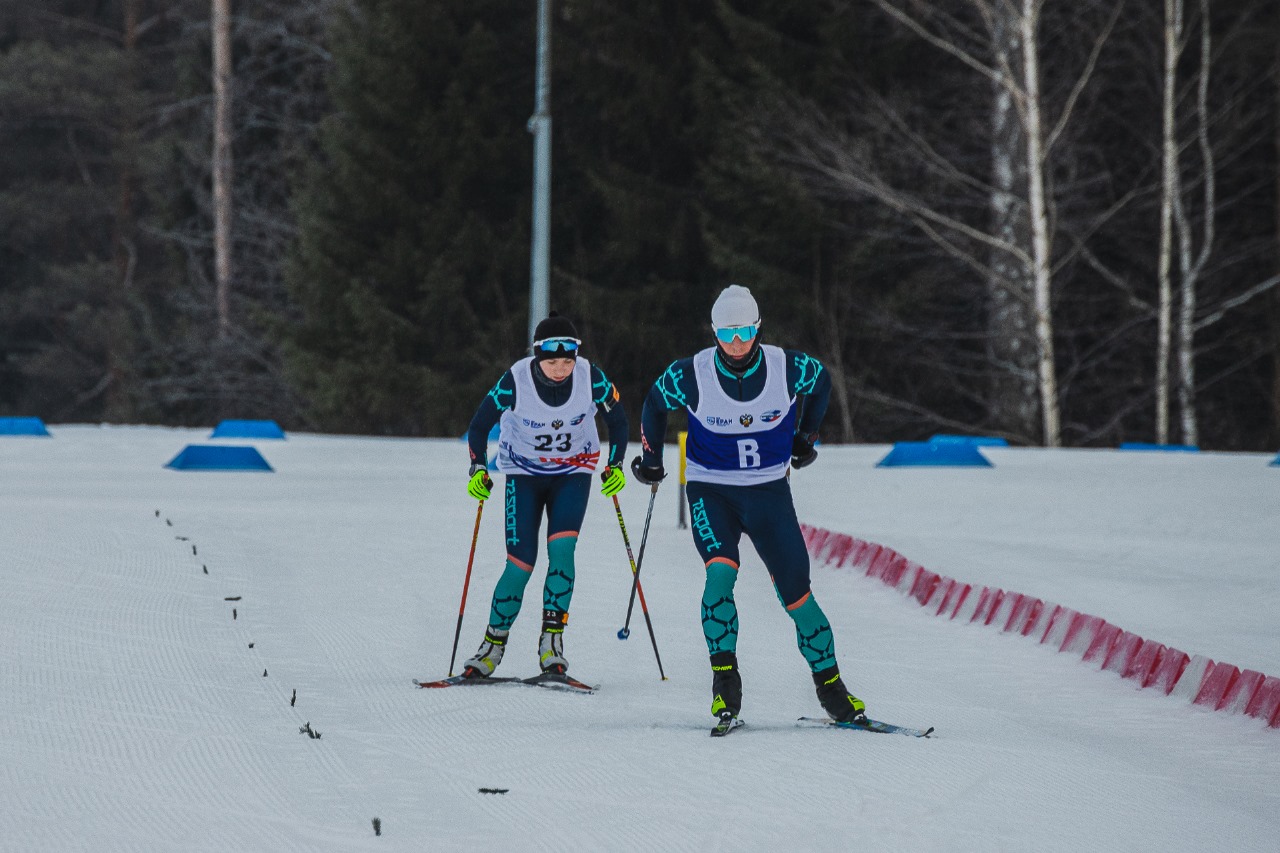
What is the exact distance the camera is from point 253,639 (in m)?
8.21

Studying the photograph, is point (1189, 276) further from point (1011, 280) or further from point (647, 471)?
point (647, 471)

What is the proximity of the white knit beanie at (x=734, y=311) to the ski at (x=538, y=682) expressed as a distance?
1.81 meters

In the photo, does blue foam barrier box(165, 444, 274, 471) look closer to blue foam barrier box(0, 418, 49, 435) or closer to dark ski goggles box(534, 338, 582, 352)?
blue foam barrier box(0, 418, 49, 435)

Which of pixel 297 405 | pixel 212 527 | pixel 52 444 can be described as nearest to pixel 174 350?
pixel 297 405

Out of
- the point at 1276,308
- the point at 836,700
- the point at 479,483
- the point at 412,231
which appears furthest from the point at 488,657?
the point at 412,231

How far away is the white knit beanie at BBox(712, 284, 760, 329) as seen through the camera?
255 inches

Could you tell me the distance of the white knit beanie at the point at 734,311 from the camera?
6469mm

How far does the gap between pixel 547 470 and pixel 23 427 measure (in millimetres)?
20384

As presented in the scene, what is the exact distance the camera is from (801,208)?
95.0ft

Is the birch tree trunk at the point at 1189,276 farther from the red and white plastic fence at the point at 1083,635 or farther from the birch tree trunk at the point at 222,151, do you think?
the birch tree trunk at the point at 222,151

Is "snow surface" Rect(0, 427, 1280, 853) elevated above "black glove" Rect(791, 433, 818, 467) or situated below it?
below

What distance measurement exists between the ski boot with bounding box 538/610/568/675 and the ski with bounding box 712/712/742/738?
1.21m

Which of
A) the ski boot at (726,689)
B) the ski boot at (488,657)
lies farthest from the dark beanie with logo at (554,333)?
the ski boot at (726,689)

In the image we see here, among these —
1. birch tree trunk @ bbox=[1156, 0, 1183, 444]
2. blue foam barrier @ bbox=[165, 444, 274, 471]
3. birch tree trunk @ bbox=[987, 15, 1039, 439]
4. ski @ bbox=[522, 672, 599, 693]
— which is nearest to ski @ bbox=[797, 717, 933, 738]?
ski @ bbox=[522, 672, 599, 693]
